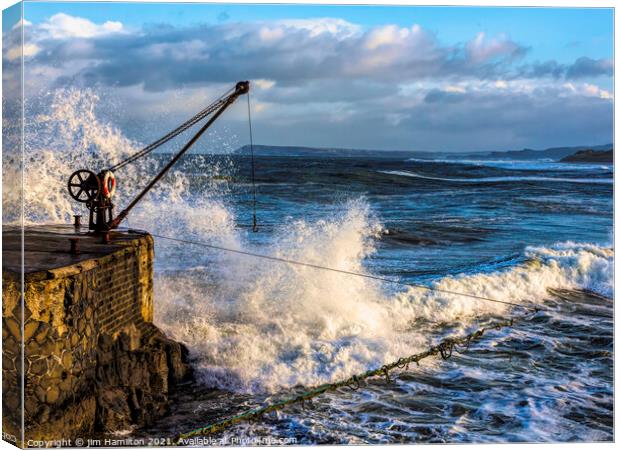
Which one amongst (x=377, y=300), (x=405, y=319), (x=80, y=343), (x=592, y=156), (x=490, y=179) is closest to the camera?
(x=80, y=343)

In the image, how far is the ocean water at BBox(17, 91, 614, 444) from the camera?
7043 millimetres

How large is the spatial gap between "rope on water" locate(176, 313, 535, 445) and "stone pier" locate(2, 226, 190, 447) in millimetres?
726

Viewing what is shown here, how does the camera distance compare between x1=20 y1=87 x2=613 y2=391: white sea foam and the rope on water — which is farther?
x1=20 y1=87 x2=613 y2=391: white sea foam

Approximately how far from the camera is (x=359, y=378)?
7.89 m

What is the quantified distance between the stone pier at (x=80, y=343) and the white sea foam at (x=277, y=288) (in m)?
0.97

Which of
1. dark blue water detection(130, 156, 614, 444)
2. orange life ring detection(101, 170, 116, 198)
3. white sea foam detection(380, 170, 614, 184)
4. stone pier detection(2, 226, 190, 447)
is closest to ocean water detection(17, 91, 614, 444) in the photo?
dark blue water detection(130, 156, 614, 444)

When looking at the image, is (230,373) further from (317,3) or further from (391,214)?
(391,214)

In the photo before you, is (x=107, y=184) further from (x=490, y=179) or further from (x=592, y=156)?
(x=490, y=179)

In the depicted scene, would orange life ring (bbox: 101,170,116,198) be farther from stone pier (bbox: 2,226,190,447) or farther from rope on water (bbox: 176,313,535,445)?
rope on water (bbox: 176,313,535,445)

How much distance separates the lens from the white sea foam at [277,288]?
28.1 feet

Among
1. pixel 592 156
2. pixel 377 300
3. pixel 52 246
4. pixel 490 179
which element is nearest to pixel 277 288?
pixel 377 300

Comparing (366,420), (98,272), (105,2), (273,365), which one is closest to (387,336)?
(273,365)

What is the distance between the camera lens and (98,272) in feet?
22.0

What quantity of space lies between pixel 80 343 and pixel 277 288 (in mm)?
5122
